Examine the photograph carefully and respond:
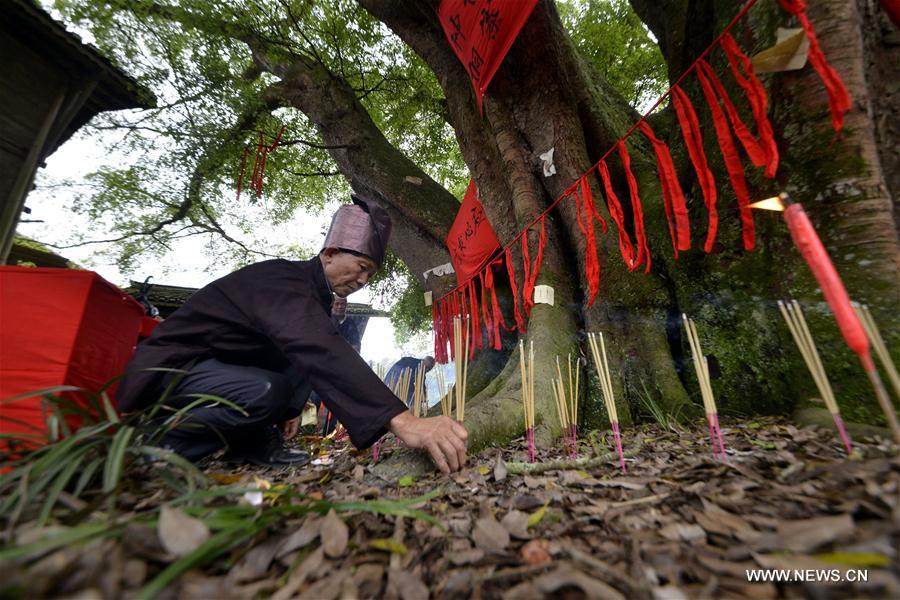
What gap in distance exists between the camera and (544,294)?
225 cm

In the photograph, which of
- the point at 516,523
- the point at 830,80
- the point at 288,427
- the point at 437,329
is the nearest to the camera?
the point at 516,523

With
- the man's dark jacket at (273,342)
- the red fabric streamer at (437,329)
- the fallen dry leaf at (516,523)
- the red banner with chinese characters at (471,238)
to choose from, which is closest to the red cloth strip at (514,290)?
the red banner with chinese characters at (471,238)

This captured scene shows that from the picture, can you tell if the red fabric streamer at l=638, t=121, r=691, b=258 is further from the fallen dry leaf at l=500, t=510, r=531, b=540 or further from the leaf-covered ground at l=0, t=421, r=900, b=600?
the fallen dry leaf at l=500, t=510, r=531, b=540

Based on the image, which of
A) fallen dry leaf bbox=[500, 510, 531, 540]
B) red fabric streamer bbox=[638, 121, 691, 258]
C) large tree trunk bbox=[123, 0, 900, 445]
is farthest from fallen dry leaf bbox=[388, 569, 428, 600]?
red fabric streamer bbox=[638, 121, 691, 258]

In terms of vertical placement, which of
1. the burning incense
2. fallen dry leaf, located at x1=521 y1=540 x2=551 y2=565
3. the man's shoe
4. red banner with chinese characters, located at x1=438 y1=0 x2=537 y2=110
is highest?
red banner with chinese characters, located at x1=438 y1=0 x2=537 y2=110

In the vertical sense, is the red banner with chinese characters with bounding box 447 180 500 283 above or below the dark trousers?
above

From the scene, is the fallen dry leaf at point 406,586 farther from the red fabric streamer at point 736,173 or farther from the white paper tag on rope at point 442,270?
the white paper tag on rope at point 442,270

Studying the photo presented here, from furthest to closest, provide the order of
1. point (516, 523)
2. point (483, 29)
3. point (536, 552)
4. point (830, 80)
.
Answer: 1. point (483, 29)
2. point (830, 80)
3. point (516, 523)
4. point (536, 552)

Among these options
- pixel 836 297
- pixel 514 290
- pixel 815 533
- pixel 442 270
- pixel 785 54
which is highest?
pixel 442 270

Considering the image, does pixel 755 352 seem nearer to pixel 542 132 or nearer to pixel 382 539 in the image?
pixel 382 539
